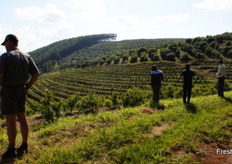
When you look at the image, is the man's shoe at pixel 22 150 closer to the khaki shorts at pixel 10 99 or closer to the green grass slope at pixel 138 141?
the green grass slope at pixel 138 141

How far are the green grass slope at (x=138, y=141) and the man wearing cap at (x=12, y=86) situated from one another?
0.49 meters

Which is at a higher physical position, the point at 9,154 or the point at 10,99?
the point at 10,99

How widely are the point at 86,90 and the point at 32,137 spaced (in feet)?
154

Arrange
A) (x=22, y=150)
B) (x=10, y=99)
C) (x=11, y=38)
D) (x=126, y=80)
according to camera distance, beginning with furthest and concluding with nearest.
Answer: (x=126, y=80) → (x=22, y=150) → (x=11, y=38) → (x=10, y=99)

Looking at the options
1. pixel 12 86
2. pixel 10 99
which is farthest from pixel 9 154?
pixel 12 86

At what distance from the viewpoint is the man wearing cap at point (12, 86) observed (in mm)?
3584

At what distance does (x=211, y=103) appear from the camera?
309 inches

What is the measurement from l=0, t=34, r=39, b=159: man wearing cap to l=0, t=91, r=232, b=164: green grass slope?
1.61ft

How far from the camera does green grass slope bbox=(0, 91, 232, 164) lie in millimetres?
3691

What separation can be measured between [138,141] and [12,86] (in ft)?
9.40

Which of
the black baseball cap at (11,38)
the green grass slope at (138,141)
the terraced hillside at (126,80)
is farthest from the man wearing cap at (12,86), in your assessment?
the terraced hillside at (126,80)

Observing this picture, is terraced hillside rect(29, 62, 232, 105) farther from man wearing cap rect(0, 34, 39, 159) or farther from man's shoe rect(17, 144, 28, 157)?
man wearing cap rect(0, 34, 39, 159)

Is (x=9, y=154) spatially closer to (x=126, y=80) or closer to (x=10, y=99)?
(x=10, y=99)

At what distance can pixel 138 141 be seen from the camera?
172 inches
